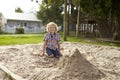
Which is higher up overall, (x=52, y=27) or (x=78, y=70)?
(x=52, y=27)

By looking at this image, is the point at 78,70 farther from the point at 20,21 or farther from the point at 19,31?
the point at 20,21

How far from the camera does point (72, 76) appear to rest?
21.1 feet

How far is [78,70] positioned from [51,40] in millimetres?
3742

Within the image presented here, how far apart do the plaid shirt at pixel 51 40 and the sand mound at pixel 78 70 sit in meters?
2.90

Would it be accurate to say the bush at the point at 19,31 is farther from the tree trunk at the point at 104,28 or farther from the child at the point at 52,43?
the child at the point at 52,43

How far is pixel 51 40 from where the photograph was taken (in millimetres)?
10305

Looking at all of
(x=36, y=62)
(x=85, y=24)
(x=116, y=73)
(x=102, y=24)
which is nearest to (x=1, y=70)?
(x=36, y=62)

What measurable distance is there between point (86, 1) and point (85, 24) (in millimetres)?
15505

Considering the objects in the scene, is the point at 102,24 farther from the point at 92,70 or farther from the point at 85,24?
the point at 92,70

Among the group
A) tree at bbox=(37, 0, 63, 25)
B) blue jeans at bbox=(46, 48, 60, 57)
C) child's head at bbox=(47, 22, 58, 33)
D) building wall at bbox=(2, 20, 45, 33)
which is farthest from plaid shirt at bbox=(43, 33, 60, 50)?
building wall at bbox=(2, 20, 45, 33)

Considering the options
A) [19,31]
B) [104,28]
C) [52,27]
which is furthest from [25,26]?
[52,27]

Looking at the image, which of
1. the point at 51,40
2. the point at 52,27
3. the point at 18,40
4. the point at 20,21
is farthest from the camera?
the point at 20,21

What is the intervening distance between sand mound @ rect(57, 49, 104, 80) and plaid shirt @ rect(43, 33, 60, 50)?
2896mm

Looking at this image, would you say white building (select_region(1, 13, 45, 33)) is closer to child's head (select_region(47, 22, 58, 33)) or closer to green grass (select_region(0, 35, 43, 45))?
green grass (select_region(0, 35, 43, 45))
